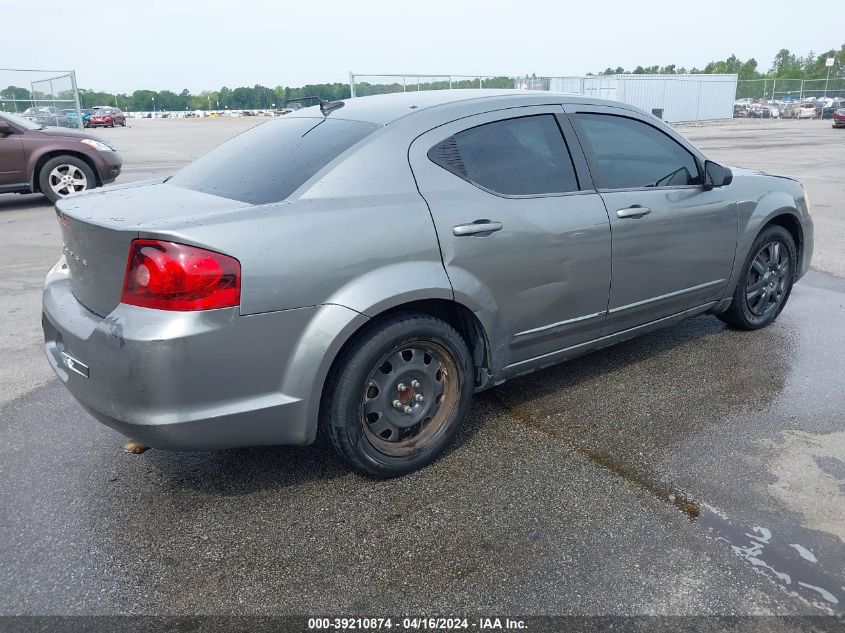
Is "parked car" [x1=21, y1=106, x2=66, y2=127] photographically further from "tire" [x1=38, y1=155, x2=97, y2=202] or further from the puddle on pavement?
the puddle on pavement

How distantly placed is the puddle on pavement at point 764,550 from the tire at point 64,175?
32.9 ft

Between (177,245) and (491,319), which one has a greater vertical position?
(177,245)

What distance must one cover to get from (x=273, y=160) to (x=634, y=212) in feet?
6.34

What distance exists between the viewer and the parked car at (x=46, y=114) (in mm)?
17156

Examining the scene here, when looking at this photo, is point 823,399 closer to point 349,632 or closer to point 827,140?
point 349,632

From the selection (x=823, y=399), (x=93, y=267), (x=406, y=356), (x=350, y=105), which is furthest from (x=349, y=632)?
(x=823, y=399)

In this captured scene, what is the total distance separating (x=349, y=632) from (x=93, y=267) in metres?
1.75

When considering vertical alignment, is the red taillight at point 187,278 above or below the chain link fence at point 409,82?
below

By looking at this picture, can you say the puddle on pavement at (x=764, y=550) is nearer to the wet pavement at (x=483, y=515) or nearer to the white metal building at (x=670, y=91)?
the wet pavement at (x=483, y=515)

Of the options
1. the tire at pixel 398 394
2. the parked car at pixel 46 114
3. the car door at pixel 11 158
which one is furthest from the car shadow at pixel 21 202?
the tire at pixel 398 394

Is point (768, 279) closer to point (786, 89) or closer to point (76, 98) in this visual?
point (76, 98)

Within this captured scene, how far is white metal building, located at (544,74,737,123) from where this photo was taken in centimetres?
2916

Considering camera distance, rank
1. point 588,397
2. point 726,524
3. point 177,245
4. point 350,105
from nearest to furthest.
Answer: point 177,245, point 726,524, point 350,105, point 588,397

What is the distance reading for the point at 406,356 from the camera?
3164 millimetres
